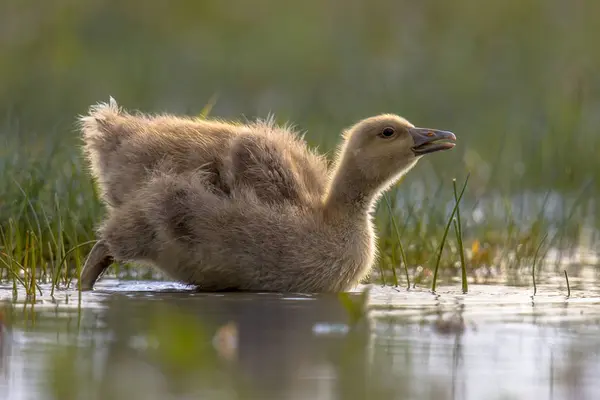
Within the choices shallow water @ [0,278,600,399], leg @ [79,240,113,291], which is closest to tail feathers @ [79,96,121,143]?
leg @ [79,240,113,291]

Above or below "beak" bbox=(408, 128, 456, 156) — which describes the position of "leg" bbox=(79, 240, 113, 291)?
below

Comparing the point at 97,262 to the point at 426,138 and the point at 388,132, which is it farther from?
the point at 426,138

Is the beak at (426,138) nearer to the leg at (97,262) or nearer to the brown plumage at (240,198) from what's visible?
the brown plumage at (240,198)

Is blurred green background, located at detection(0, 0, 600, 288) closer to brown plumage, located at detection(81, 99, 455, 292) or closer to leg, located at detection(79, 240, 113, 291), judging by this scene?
brown plumage, located at detection(81, 99, 455, 292)

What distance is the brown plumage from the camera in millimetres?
7113

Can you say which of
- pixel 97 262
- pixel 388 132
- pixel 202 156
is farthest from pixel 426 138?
pixel 97 262

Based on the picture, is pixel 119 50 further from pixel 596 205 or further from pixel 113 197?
pixel 113 197

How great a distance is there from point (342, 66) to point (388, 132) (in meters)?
10.5

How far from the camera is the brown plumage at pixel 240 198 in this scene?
7113mm

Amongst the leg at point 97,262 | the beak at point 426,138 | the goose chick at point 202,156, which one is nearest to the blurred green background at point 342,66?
the beak at point 426,138

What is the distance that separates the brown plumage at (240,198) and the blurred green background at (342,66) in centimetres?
354

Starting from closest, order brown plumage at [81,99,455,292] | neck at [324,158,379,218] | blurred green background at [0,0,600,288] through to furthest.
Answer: brown plumage at [81,99,455,292] → neck at [324,158,379,218] → blurred green background at [0,0,600,288]

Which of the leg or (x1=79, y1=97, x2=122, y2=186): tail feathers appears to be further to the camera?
(x1=79, y1=97, x2=122, y2=186): tail feathers

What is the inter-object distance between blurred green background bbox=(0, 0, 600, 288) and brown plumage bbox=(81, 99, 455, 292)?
3.54 meters
